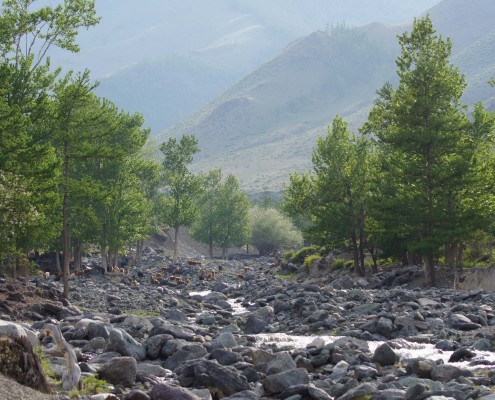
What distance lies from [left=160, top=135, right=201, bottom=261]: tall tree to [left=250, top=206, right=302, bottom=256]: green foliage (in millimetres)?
36744

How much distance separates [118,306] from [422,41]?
21.5 meters

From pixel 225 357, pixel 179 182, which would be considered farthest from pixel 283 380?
pixel 179 182

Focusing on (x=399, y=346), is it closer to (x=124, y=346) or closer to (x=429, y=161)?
(x=124, y=346)

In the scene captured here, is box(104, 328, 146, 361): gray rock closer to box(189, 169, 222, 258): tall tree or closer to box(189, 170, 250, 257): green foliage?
box(189, 170, 250, 257): green foliage

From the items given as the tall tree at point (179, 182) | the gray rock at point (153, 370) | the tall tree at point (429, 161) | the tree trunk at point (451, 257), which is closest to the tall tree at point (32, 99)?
the gray rock at point (153, 370)

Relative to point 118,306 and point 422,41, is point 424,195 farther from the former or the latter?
point 118,306

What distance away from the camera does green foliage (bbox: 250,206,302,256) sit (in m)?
116

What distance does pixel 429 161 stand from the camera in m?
40.3

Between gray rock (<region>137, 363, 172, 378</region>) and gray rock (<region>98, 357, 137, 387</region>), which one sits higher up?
gray rock (<region>98, 357, 137, 387</region>)

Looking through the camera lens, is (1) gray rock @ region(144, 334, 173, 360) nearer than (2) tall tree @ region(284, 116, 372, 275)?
Yes

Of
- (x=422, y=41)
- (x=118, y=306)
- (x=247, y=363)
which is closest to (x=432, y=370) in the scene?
(x=247, y=363)

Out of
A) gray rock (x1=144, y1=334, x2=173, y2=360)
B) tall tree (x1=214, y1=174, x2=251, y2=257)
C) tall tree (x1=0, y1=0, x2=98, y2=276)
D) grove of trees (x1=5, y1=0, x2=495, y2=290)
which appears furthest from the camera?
tall tree (x1=214, y1=174, x2=251, y2=257)

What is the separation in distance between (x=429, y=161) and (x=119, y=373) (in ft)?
93.8

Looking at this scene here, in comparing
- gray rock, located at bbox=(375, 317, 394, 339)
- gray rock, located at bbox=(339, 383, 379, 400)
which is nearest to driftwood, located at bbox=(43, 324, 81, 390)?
gray rock, located at bbox=(339, 383, 379, 400)
